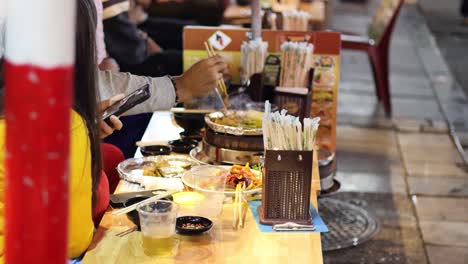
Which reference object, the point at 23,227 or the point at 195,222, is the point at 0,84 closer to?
the point at 195,222

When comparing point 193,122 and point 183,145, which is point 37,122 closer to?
point 183,145

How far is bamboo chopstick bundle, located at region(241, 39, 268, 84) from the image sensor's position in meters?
4.86

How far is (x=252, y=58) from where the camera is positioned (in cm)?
487

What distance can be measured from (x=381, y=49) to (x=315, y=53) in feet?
15.2

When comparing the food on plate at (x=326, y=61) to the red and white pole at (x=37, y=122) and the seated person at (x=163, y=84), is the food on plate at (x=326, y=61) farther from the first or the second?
the red and white pole at (x=37, y=122)

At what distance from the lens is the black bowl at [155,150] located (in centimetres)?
407

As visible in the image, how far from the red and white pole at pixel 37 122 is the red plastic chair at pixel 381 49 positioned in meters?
8.13

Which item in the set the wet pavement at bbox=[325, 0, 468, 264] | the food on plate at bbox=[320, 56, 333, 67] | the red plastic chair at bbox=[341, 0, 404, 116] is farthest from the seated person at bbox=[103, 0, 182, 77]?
the red plastic chair at bbox=[341, 0, 404, 116]

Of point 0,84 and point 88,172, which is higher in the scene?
point 0,84

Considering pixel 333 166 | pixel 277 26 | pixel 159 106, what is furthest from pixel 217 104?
pixel 277 26

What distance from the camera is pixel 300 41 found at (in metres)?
5.16


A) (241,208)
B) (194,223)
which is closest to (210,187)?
(241,208)

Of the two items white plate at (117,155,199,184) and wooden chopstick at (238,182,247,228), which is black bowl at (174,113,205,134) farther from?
wooden chopstick at (238,182,247,228)

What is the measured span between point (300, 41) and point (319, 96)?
0.37 m
